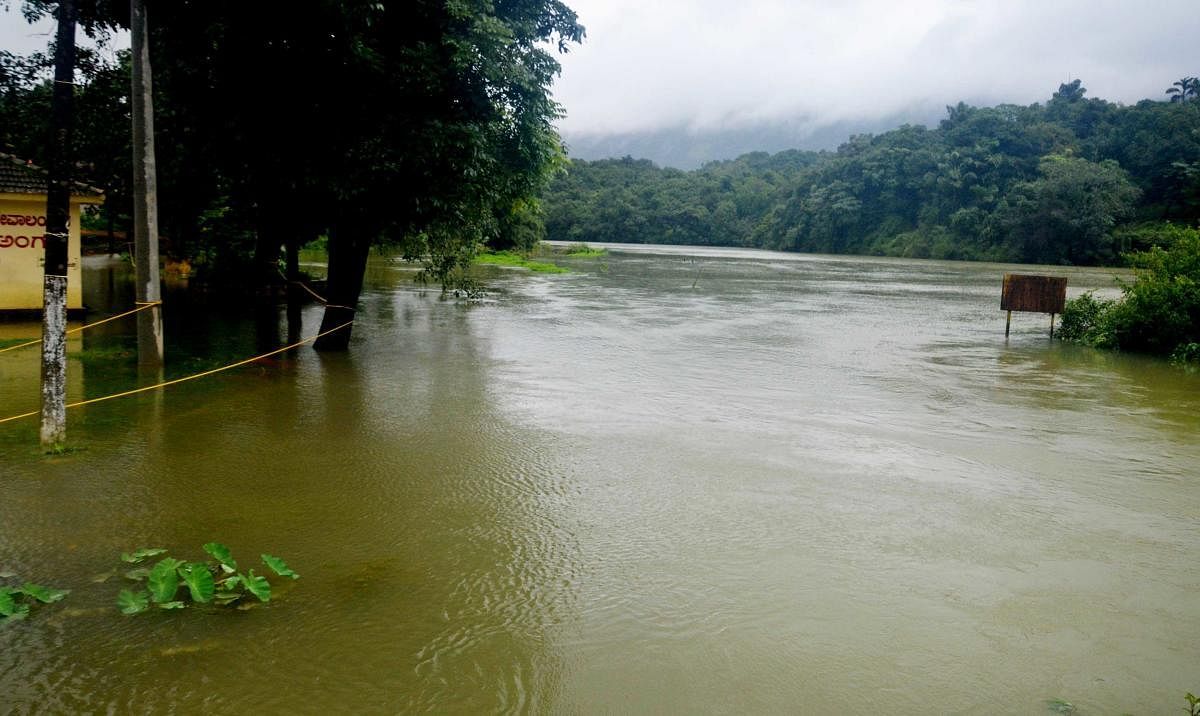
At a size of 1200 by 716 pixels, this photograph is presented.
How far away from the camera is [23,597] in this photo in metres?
4.60

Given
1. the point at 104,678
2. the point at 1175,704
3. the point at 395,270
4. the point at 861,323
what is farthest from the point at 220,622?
the point at 395,270

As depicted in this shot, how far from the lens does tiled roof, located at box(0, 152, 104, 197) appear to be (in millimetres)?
14617

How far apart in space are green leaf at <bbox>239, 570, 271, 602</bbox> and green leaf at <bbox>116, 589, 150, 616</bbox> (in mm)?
496

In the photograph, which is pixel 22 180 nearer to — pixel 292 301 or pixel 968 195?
pixel 292 301

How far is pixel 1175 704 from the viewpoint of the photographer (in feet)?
12.9

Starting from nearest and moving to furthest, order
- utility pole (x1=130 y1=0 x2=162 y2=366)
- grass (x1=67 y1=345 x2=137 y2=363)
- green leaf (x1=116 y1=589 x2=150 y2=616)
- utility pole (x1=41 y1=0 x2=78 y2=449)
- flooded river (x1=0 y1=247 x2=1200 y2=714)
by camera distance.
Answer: flooded river (x1=0 y1=247 x2=1200 y2=714)
green leaf (x1=116 y1=589 x2=150 y2=616)
utility pole (x1=41 y1=0 x2=78 y2=449)
utility pole (x1=130 y1=0 x2=162 y2=366)
grass (x1=67 y1=345 x2=137 y2=363)

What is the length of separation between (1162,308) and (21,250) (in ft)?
74.1

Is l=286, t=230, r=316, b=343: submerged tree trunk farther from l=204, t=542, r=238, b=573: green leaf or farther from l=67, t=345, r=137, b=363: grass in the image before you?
l=204, t=542, r=238, b=573: green leaf

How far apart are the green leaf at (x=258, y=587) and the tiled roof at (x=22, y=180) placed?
13.0 metres

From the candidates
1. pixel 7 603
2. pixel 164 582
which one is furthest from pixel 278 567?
pixel 7 603

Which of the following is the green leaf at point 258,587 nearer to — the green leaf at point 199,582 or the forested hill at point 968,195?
the green leaf at point 199,582

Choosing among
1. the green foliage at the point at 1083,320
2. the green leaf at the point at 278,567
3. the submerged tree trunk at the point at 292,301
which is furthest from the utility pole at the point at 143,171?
the green foliage at the point at 1083,320

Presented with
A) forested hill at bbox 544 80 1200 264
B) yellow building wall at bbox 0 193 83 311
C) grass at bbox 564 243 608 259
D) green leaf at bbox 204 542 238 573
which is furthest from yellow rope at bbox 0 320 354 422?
grass at bbox 564 243 608 259

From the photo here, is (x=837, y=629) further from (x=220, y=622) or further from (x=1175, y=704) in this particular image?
(x=220, y=622)
